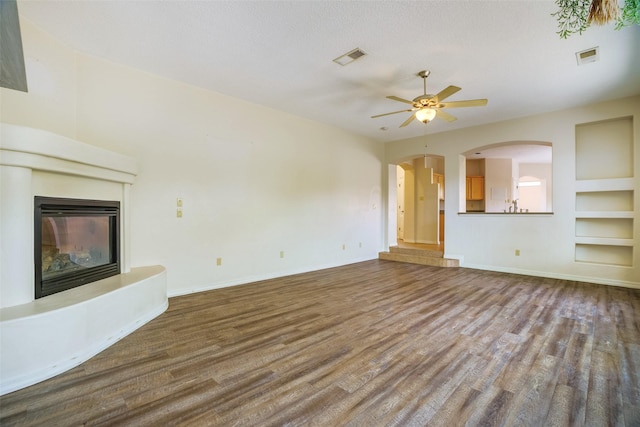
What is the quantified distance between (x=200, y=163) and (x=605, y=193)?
6.74m

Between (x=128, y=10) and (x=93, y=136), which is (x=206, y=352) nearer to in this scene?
(x=93, y=136)

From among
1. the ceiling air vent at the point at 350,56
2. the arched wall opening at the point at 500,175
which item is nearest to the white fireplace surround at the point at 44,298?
the ceiling air vent at the point at 350,56

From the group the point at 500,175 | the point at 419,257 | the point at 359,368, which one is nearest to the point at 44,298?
the point at 359,368

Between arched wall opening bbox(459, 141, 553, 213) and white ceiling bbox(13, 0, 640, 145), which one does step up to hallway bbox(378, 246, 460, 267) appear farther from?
arched wall opening bbox(459, 141, 553, 213)

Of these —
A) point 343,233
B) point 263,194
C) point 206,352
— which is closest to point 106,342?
point 206,352

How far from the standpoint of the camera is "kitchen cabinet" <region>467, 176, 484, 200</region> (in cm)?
906

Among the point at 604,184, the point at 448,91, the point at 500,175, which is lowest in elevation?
the point at 604,184

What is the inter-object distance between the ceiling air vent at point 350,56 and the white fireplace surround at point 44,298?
2777 mm

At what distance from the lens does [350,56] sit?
315 centimetres

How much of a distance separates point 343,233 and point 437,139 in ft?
10.2

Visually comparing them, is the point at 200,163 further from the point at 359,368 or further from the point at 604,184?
the point at 604,184

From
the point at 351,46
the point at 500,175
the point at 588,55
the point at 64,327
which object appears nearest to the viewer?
the point at 64,327

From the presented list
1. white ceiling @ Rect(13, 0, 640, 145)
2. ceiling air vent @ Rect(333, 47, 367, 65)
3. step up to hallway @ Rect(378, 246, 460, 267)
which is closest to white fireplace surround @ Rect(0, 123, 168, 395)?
white ceiling @ Rect(13, 0, 640, 145)

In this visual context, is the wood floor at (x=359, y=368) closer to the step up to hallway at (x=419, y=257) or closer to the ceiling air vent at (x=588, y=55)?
the step up to hallway at (x=419, y=257)
